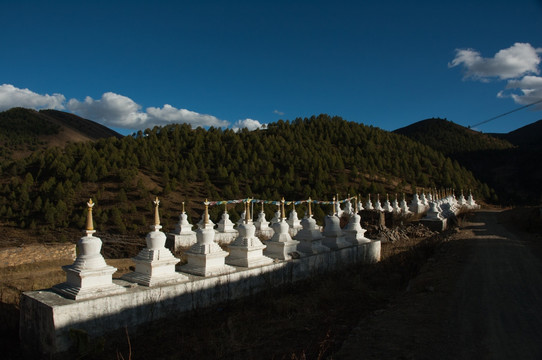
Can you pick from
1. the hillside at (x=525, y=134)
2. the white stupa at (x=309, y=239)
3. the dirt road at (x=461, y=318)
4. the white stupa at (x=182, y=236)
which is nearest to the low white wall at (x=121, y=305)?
the white stupa at (x=309, y=239)

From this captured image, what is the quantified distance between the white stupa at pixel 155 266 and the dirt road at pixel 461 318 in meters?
2.94

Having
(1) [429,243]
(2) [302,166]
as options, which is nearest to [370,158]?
(2) [302,166]

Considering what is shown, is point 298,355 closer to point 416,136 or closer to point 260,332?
point 260,332

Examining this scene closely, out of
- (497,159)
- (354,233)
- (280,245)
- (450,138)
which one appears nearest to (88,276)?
(280,245)

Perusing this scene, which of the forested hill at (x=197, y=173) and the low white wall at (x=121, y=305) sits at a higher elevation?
the forested hill at (x=197, y=173)

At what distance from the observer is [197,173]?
4591 cm

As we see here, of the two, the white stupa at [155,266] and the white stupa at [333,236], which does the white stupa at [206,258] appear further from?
the white stupa at [333,236]

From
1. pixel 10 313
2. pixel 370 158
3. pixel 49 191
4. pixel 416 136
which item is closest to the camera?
pixel 10 313

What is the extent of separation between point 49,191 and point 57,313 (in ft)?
108

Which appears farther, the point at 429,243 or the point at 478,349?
the point at 429,243

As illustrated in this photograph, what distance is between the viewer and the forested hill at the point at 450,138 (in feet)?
279

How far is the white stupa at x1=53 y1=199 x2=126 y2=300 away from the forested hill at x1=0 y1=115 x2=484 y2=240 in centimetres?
2254

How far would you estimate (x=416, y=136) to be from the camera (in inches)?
4053

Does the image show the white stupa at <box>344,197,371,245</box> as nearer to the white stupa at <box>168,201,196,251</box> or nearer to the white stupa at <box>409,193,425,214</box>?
the white stupa at <box>168,201,196,251</box>
